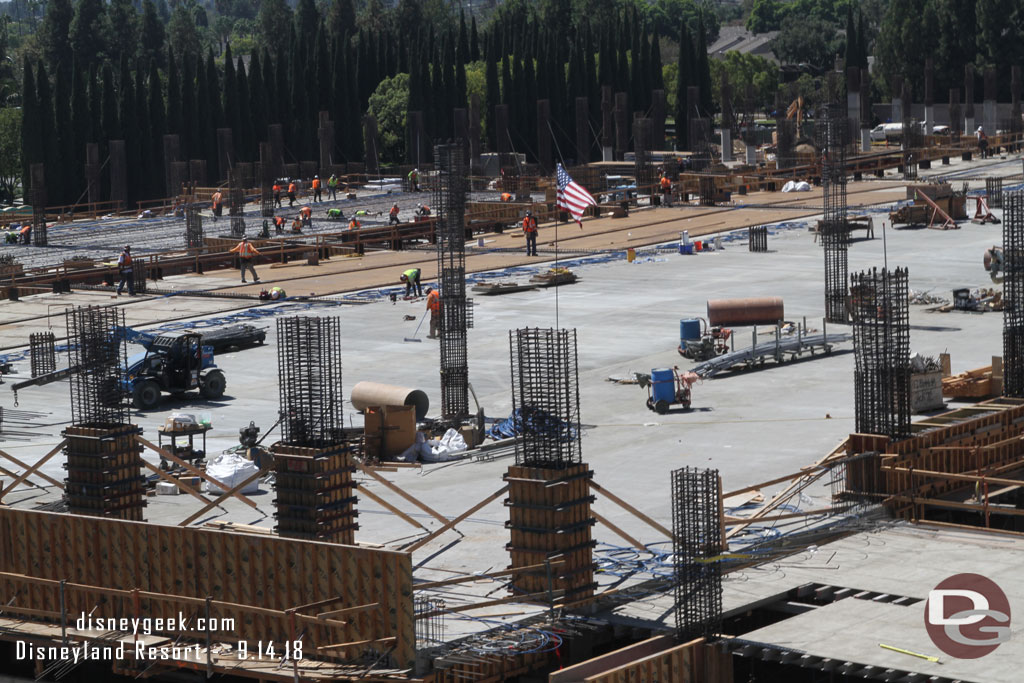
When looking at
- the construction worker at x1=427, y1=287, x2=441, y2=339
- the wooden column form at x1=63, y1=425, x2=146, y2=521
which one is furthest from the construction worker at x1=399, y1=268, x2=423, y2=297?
the wooden column form at x1=63, y1=425, x2=146, y2=521

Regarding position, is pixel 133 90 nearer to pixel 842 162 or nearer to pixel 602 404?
pixel 842 162

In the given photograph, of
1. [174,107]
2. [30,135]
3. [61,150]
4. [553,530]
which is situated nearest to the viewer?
[553,530]

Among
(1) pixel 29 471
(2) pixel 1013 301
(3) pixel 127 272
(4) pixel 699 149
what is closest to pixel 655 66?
(4) pixel 699 149

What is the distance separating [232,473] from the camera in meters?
33.1

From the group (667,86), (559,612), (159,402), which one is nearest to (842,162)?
(159,402)

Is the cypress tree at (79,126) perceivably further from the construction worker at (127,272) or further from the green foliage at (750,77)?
the green foliage at (750,77)

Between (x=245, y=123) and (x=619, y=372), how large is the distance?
245ft

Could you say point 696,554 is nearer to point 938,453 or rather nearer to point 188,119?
point 938,453

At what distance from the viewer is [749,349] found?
144ft

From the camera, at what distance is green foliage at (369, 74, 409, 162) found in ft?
407

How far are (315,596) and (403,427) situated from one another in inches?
416

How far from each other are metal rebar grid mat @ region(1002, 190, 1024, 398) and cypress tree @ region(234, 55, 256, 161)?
78446mm

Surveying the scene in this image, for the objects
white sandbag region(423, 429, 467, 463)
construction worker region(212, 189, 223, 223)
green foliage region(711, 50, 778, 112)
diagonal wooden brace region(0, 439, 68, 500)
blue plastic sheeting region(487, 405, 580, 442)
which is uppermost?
green foliage region(711, 50, 778, 112)

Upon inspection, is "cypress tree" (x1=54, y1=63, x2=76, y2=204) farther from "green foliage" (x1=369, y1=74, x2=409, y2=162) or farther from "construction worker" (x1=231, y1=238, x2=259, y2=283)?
"construction worker" (x1=231, y1=238, x2=259, y2=283)
